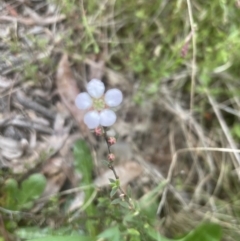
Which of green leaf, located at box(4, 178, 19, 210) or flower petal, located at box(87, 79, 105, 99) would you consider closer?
flower petal, located at box(87, 79, 105, 99)

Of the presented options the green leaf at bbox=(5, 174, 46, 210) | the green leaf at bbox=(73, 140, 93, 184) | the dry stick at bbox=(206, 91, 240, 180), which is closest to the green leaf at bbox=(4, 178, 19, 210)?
the green leaf at bbox=(5, 174, 46, 210)

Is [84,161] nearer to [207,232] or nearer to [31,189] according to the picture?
[31,189]

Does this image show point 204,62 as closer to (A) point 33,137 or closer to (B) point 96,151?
(B) point 96,151

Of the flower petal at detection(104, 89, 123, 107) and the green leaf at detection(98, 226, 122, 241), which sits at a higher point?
the flower petal at detection(104, 89, 123, 107)

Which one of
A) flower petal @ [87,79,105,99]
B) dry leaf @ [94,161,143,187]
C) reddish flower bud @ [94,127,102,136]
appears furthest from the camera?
dry leaf @ [94,161,143,187]

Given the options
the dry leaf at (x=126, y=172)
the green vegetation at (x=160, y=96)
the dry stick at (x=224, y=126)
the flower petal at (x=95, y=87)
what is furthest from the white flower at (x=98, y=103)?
the dry stick at (x=224, y=126)

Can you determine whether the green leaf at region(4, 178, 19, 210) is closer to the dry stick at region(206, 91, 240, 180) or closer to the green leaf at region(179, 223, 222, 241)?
the green leaf at region(179, 223, 222, 241)

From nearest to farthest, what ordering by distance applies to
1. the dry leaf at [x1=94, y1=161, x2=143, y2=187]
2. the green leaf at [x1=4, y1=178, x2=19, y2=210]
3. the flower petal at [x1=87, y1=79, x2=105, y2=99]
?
the flower petal at [x1=87, y1=79, x2=105, y2=99] < the green leaf at [x1=4, y1=178, x2=19, y2=210] < the dry leaf at [x1=94, y1=161, x2=143, y2=187]

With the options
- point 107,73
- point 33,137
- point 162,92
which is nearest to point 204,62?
point 162,92
